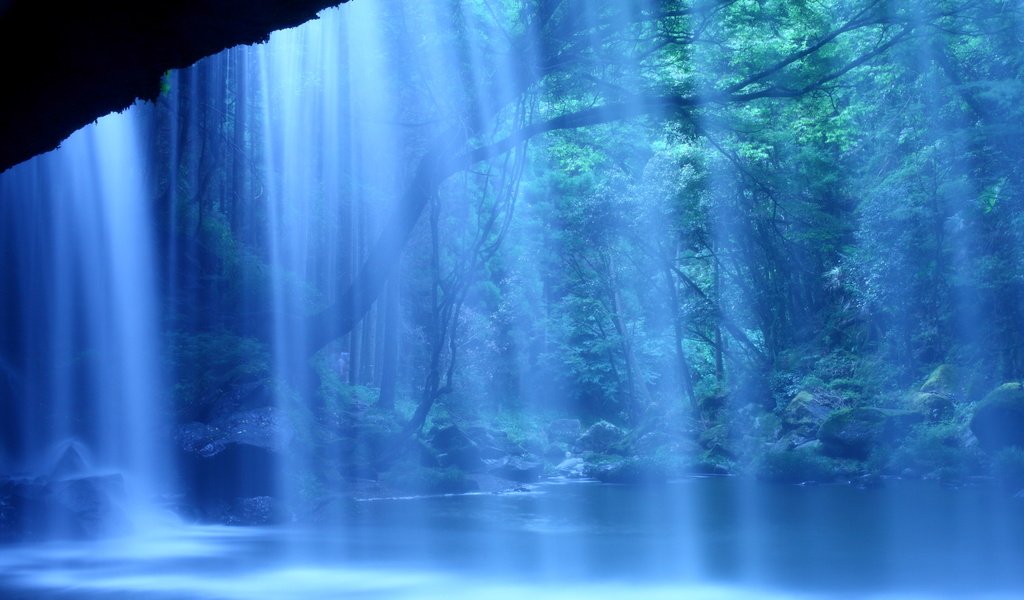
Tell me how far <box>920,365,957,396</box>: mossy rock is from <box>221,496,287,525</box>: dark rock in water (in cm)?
1516

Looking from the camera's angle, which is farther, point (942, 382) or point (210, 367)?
point (942, 382)

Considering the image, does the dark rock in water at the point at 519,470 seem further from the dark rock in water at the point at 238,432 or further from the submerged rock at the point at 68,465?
the submerged rock at the point at 68,465

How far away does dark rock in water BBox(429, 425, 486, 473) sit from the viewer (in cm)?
1891

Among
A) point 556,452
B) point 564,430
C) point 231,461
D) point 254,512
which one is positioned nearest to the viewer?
point 254,512

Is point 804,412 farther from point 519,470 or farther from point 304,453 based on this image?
point 304,453

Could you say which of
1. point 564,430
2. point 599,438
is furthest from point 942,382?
point 564,430

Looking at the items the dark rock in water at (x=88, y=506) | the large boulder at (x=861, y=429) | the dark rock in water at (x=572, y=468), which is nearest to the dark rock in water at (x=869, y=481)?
the large boulder at (x=861, y=429)

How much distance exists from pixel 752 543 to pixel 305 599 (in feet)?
17.1

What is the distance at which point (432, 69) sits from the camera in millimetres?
14531

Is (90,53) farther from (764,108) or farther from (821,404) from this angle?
(821,404)

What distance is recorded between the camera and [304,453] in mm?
15125

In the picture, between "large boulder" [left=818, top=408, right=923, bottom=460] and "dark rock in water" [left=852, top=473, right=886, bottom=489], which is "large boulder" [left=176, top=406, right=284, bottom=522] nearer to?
"dark rock in water" [left=852, top=473, right=886, bottom=489]

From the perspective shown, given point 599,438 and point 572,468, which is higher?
point 599,438

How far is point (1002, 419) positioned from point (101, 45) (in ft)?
56.6
